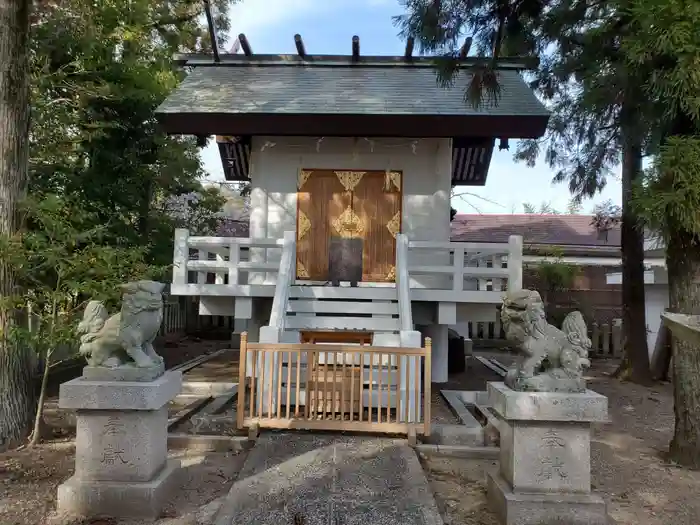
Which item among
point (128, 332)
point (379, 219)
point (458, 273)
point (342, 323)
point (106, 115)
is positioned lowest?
point (342, 323)

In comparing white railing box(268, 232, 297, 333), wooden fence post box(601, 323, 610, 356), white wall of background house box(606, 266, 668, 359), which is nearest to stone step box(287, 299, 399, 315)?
white railing box(268, 232, 297, 333)

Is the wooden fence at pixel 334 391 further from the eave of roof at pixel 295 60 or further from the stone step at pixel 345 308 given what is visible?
the eave of roof at pixel 295 60

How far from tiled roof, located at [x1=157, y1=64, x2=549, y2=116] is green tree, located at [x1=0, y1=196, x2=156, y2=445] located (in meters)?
4.37

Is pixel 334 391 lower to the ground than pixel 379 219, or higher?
lower

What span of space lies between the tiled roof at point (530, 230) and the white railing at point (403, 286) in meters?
10.6

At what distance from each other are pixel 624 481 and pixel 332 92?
8186 mm

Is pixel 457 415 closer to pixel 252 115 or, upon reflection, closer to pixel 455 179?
pixel 252 115

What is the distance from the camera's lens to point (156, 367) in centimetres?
426

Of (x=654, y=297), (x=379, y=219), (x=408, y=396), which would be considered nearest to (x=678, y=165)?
(x=408, y=396)

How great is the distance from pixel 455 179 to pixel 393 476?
1168 centimetres

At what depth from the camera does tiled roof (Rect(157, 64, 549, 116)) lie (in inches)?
363

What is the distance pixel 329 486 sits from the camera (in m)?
4.33

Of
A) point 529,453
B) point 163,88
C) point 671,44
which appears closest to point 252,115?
point 163,88

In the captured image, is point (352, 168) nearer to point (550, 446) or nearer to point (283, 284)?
point (283, 284)
